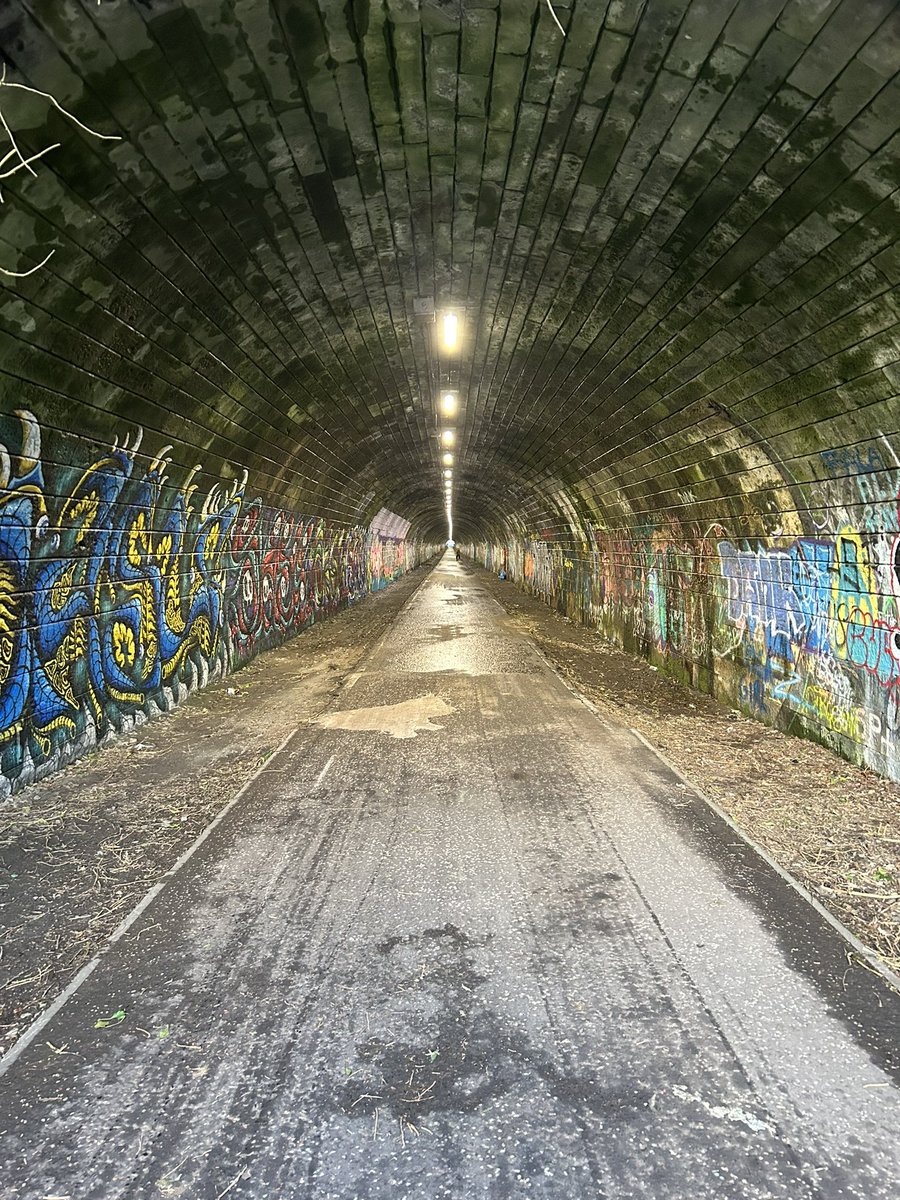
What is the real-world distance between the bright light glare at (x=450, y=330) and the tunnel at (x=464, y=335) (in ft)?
0.48

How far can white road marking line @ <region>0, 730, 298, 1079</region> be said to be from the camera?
2973 millimetres

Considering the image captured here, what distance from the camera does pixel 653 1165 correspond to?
93.8 inches

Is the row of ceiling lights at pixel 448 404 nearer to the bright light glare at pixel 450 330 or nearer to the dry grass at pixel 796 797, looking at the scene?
the bright light glare at pixel 450 330

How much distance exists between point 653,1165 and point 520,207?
6565mm

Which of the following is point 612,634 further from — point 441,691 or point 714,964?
point 714,964

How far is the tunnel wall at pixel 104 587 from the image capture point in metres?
5.78

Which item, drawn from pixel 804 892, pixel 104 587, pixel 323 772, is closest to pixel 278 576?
pixel 104 587

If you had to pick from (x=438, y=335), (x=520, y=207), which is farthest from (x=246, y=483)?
(x=520, y=207)

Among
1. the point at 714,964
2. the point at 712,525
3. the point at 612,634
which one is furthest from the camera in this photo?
the point at 612,634

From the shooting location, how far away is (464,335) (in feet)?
31.2

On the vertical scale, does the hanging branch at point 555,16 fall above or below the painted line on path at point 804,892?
above

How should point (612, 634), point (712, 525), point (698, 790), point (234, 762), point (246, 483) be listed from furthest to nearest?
point (612, 634)
point (246, 483)
point (712, 525)
point (234, 762)
point (698, 790)

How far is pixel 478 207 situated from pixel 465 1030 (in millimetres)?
6292

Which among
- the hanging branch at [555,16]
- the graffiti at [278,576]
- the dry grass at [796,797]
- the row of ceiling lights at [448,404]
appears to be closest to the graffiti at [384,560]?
the row of ceiling lights at [448,404]
